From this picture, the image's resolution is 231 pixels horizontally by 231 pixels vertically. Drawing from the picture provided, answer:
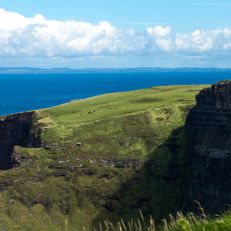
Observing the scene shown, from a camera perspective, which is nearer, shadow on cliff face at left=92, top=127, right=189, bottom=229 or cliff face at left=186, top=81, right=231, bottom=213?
cliff face at left=186, top=81, right=231, bottom=213

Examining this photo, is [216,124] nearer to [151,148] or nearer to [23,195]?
[151,148]

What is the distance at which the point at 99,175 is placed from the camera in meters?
172

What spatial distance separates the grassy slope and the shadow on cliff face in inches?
33.4

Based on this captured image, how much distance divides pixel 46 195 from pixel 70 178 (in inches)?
394

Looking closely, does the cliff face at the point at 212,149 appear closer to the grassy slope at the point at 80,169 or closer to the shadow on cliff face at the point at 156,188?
the shadow on cliff face at the point at 156,188

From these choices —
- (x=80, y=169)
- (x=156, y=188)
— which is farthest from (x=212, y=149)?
(x=80, y=169)

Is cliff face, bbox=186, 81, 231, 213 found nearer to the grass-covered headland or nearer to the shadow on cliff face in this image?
the shadow on cliff face

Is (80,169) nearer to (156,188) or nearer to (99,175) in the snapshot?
(99,175)

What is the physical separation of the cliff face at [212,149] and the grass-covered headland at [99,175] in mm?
6897

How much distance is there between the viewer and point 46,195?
539 feet

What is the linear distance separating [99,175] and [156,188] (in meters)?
17.6

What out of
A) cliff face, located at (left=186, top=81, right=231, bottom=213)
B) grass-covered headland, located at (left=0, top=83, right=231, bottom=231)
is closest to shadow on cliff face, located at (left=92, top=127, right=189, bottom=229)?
grass-covered headland, located at (left=0, top=83, right=231, bottom=231)

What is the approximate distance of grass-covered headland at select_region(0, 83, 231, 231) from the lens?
6265 inches

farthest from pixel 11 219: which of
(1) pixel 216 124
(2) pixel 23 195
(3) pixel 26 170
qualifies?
(1) pixel 216 124
